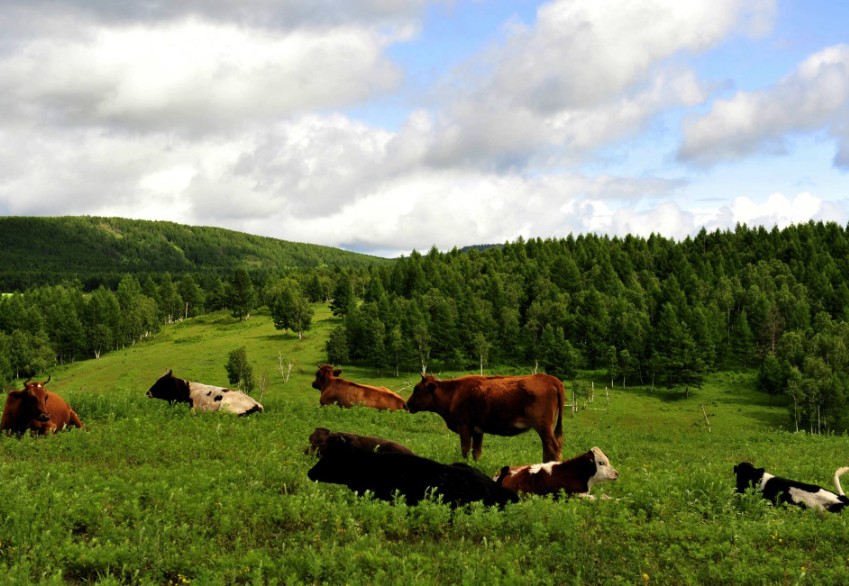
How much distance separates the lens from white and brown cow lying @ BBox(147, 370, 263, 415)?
64.3 ft

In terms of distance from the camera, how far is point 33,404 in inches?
603

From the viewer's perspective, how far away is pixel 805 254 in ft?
531

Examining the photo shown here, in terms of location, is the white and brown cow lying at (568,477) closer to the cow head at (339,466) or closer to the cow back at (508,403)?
the cow back at (508,403)

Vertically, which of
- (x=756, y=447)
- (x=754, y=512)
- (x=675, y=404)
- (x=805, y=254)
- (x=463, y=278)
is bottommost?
(x=675, y=404)

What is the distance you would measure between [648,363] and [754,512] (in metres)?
103

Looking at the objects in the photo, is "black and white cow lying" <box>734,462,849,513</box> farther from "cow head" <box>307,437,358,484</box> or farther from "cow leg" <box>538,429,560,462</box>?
"cow head" <box>307,437,358,484</box>

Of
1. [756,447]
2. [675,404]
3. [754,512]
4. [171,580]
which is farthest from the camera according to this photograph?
[675,404]

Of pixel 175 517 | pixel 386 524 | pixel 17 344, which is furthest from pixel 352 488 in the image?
pixel 17 344

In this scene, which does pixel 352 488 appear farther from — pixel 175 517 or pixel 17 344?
pixel 17 344

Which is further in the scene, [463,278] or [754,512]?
[463,278]

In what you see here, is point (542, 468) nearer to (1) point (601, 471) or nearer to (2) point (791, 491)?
(1) point (601, 471)

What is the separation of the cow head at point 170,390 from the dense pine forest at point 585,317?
88.7m

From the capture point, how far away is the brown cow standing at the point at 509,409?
14789mm

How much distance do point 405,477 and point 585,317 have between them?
118 m
